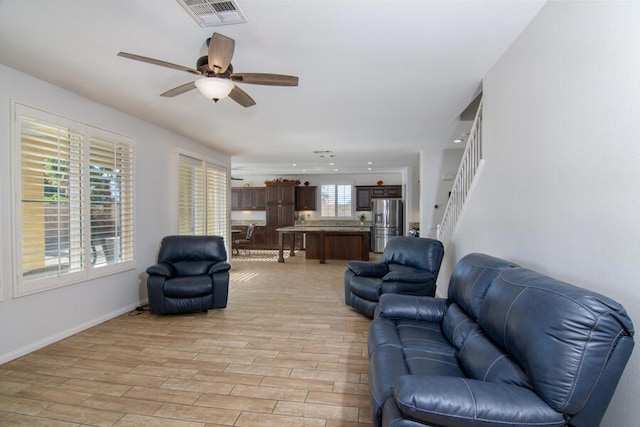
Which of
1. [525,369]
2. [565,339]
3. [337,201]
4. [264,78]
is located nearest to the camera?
[565,339]

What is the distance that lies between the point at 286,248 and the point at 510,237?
8.20 metres

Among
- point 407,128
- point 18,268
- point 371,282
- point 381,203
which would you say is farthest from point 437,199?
point 18,268

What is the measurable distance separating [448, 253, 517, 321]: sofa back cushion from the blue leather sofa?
0.68ft

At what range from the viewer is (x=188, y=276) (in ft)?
13.8

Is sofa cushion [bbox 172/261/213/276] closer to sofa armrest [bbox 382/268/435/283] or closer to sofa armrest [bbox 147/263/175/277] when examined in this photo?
sofa armrest [bbox 147/263/175/277]

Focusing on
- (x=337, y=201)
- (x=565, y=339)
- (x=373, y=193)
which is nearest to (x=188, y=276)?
(x=565, y=339)

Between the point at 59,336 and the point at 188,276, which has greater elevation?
the point at 188,276

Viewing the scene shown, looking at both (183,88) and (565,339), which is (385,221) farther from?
(565,339)

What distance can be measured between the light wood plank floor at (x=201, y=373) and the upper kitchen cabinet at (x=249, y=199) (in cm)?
685

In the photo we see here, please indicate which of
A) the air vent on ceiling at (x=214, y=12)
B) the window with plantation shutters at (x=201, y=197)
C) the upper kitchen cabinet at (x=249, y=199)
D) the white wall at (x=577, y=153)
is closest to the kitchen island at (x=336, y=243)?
the window with plantation shutters at (x=201, y=197)

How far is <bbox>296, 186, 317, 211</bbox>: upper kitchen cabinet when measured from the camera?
10.6 meters

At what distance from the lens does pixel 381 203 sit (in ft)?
32.1

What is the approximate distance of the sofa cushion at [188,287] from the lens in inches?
151

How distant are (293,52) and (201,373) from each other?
2.71m
